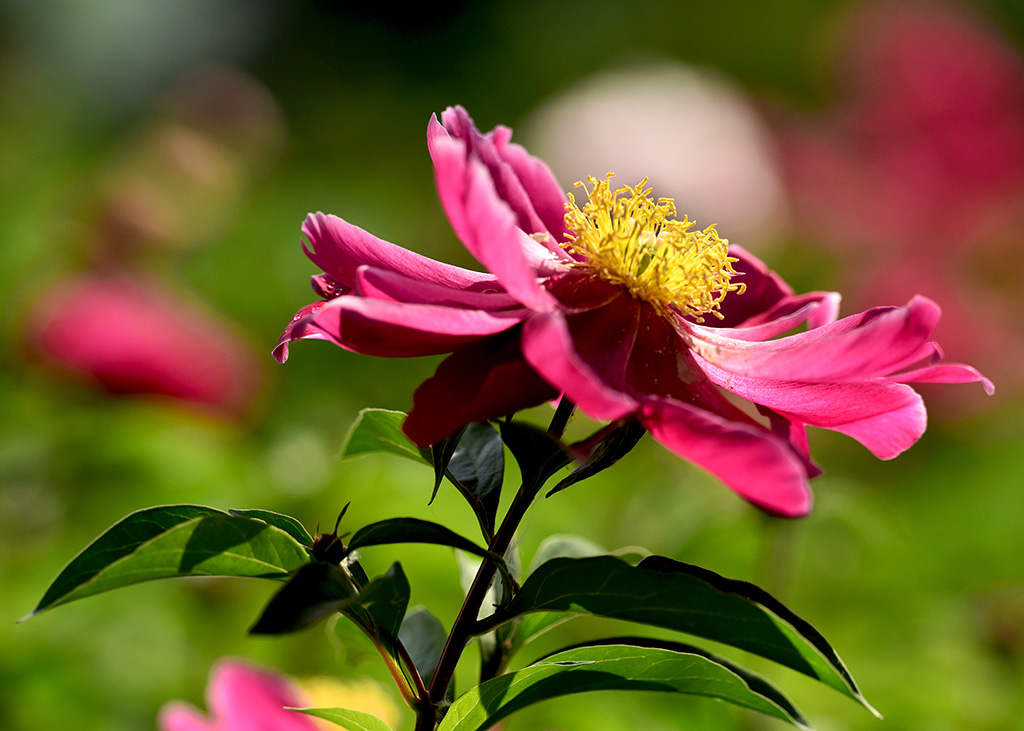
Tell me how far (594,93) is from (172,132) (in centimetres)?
92

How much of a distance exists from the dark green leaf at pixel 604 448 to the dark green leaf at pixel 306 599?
0.07 meters

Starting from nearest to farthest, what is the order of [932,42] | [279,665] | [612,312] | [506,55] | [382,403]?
1. [612,312]
2. [279,665]
3. [382,403]
4. [932,42]
5. [506,55]

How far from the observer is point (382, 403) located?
1.59m

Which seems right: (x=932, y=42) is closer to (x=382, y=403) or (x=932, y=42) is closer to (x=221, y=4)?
(x=382, y=403)

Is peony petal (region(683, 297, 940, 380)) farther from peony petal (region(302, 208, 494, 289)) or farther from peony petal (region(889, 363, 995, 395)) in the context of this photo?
peony petal (region(302, 208, 494, 289))

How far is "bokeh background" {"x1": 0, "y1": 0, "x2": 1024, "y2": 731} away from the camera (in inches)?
33.8

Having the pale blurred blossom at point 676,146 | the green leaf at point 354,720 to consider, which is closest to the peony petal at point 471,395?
the green leaf at point 354,720

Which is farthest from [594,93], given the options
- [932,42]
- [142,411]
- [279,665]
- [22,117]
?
[279,665]

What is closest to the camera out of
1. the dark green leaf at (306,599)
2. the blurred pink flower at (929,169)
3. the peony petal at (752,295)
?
the dark green leaf at (306,599)

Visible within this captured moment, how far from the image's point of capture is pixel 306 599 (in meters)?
0.30

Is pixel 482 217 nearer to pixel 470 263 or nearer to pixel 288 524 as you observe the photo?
pixel 288 524

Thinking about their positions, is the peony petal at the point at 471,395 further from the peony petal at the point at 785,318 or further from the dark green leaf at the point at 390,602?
the peony petal at the point at 785,318

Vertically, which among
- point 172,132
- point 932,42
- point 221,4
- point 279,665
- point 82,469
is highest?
point 221,4

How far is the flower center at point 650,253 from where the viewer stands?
1.45 ft
